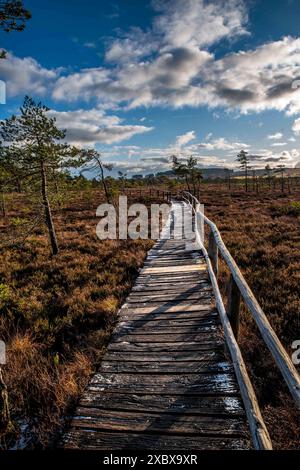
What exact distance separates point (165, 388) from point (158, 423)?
54 cm

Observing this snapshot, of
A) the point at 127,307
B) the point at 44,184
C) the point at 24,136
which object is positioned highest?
the point at 24,136

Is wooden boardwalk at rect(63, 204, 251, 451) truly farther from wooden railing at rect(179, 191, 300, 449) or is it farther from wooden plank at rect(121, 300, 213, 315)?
wooden railing at rect(179, 191, 300, 449)

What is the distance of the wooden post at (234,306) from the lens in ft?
12.8

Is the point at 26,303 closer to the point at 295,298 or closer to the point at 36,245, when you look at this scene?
the point at 295,298

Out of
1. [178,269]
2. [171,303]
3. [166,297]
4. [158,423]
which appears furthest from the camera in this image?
[178,269]

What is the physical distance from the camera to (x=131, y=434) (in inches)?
109

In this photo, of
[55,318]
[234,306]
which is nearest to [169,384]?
[234,306]

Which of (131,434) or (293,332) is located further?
(293,332)

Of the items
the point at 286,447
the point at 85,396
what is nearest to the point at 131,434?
the point at 85,396

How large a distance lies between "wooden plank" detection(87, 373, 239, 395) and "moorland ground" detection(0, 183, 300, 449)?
363mm

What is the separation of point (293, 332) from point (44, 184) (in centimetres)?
1225

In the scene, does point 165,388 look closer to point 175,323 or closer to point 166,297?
point 175,323

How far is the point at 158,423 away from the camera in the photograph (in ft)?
9.46

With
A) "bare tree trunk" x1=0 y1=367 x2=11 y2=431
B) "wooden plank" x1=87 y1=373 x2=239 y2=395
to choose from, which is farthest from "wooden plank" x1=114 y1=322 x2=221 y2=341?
"bare tree trunk" x1=0 y1=367 x2=11 y2=431
